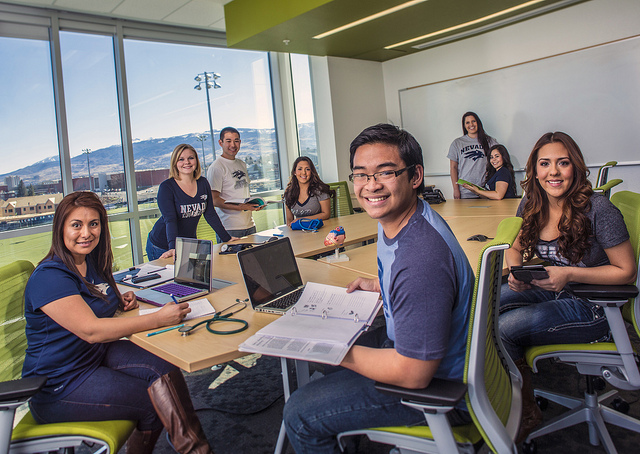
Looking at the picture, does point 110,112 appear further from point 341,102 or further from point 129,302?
point 129,302

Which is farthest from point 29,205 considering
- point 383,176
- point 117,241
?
point 383,176

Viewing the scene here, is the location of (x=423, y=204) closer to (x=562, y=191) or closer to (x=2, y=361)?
(x=562, y=191)

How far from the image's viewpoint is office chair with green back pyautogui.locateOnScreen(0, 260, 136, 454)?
1400 mm

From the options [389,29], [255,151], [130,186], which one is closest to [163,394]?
[130,186]

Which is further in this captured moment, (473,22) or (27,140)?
(473,22)

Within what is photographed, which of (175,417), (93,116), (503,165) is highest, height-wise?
(93,116)

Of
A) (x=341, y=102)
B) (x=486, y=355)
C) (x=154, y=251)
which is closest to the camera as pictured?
(x=486, y=355)

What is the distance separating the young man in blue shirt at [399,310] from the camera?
1.10m

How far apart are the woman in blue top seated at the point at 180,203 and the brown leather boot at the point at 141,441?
1.63 meters

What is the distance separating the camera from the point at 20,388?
140cm

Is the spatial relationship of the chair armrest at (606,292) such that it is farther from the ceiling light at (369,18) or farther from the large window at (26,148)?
the large window at (26,148)

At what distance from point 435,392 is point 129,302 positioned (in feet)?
4.99

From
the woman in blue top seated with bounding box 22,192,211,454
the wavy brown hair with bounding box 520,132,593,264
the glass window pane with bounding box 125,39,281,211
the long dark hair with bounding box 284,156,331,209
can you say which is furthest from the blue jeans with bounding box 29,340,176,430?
the glass window pane with bounding box 125,39,281,211

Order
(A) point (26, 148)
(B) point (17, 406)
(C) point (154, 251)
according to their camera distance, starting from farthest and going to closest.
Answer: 1. (A) point (26, 148)
2. (C) point (154, 251)
3. (B) point (17, 406)
